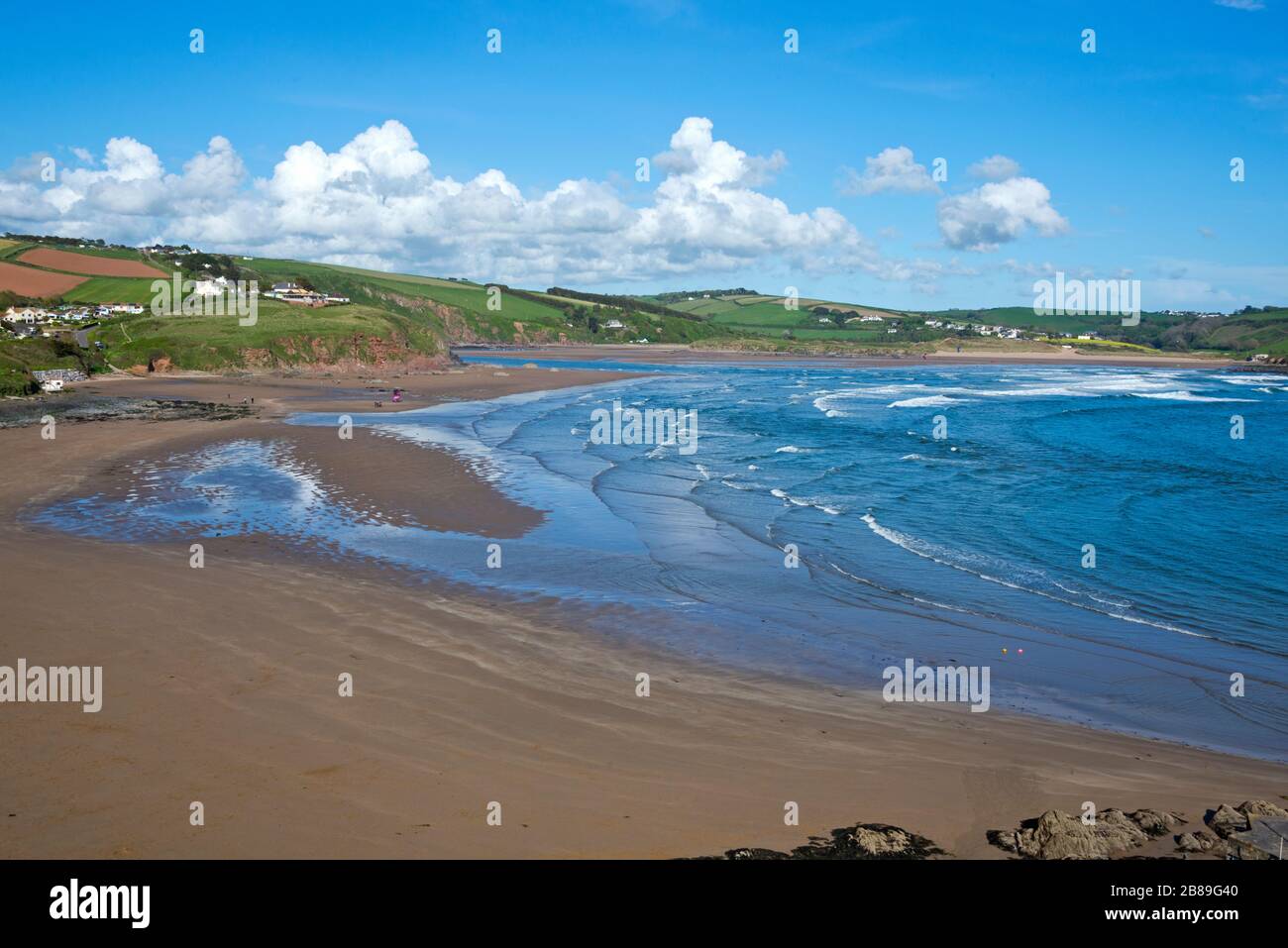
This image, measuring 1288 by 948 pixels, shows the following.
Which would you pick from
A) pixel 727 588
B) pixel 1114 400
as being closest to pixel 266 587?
pixel 727 588

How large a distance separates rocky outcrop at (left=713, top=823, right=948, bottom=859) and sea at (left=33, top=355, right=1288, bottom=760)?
202 inches

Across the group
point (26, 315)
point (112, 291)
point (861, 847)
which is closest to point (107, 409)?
point (861, 847)

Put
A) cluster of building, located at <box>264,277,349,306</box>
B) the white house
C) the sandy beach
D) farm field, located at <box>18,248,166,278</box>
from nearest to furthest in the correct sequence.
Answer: the sandy beach, the white house, cluster of building, located at <box>264,277,349,306</box>, farm field, located at <box>18,248,166,278</box>

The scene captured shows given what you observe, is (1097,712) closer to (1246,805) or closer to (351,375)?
(1246,805)

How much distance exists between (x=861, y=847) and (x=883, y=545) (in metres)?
15.5

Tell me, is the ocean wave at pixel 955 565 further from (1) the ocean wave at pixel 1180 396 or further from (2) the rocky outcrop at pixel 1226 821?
(1) the ocean wave at pixel 1180 396

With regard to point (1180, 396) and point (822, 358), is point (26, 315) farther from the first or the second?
point (822, 358)

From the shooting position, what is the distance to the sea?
48.1 ft

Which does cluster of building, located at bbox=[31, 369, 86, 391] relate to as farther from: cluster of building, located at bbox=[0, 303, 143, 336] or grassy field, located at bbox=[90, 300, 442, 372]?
cluster of building, located at bbox=[0, 303, 143, 336]

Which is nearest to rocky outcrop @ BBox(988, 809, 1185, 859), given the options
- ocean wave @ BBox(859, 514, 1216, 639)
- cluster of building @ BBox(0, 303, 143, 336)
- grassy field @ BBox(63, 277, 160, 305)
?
ocean wave @ BBox(859, 514, 1216, 639)

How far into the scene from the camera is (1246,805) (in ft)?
29.3

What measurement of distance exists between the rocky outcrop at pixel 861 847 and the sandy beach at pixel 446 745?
0.79ft

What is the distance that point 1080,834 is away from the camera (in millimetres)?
8070
